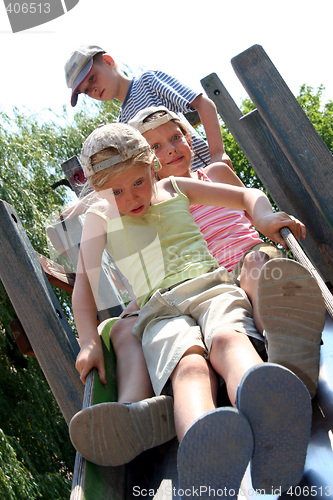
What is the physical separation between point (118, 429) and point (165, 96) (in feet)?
7.04

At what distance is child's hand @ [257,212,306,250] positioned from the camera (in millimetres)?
1537

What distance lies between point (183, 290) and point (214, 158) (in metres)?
1.45

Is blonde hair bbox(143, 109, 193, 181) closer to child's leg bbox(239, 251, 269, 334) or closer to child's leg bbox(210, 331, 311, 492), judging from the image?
child's leg bbox(239, 251, 269, 334)

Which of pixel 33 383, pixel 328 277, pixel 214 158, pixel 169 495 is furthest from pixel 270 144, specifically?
pixel 33 383

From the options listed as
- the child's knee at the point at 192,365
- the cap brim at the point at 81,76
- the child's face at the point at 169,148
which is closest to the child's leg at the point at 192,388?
the child's knee at the point at 192,365

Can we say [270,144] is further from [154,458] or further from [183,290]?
[154,458]

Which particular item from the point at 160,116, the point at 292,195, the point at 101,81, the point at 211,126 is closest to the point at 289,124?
the point at 292,195

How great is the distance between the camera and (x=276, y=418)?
985 mm

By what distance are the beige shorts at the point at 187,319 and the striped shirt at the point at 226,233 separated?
0.58 meters

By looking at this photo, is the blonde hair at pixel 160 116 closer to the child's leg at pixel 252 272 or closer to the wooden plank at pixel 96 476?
the child's leg at pixel 252 272

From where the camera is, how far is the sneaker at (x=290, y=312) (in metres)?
1.12

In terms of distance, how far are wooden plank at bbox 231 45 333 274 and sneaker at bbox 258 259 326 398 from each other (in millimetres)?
817

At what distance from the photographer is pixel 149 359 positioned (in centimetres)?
145

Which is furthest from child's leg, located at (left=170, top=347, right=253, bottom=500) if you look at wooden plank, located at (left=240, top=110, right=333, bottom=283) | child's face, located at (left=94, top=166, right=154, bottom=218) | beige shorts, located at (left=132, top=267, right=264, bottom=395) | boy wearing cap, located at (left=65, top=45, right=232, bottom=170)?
boy wearing cap, located at (left=65, top=45, right=232, bottom=170)
